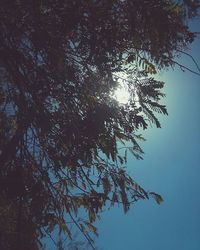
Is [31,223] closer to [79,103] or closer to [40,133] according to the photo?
[40,133]

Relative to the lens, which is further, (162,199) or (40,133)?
(162,199)

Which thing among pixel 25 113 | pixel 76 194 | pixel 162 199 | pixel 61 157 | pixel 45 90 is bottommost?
pixel 162 199

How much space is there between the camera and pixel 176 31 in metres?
4.47

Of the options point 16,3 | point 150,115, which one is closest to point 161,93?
point 150,115

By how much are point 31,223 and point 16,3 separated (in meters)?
2.61

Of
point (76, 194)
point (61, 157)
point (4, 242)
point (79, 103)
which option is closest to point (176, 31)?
point (79, 103)

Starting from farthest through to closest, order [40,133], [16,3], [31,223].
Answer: [40,133]
[31,223]
[16,3]

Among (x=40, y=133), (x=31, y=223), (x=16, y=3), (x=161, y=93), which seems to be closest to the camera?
(x=16, y=3)

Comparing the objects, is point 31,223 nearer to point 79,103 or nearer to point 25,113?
point 25,113

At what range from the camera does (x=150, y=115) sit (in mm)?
4844

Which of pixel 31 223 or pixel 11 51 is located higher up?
pixel 11 51

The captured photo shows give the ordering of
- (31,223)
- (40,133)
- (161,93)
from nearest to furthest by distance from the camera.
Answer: (31,223) → (40,133) → (161,93)

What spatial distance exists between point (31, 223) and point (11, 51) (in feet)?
6.92

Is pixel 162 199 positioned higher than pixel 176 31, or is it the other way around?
pixel 176 31
